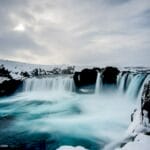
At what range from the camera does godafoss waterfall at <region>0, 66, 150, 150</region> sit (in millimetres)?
12820

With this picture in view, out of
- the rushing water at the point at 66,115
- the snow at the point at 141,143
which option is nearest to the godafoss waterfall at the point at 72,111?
the rushing water at the point at 66,115

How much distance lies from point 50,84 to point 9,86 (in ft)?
18.1

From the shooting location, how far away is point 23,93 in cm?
3309

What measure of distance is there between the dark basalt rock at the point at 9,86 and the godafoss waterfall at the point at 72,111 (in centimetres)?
58

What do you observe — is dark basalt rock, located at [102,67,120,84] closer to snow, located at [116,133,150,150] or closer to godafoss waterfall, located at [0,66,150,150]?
godafoss waterfall, located at [0,66,150,150]

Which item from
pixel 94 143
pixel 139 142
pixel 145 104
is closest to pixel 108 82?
pixel 94 143

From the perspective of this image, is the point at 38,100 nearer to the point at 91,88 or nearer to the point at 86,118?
the point at 91,88

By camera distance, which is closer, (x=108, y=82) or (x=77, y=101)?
(x=77, y=101)

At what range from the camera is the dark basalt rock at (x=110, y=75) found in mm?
28234

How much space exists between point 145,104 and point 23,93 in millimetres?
25487

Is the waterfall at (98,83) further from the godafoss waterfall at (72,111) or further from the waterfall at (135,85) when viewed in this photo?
the waterfall at (135,85)

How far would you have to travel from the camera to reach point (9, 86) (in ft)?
109

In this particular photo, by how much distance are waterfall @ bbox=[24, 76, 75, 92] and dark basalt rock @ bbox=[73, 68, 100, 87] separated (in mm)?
798

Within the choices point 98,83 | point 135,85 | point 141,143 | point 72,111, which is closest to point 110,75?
point 98,83
